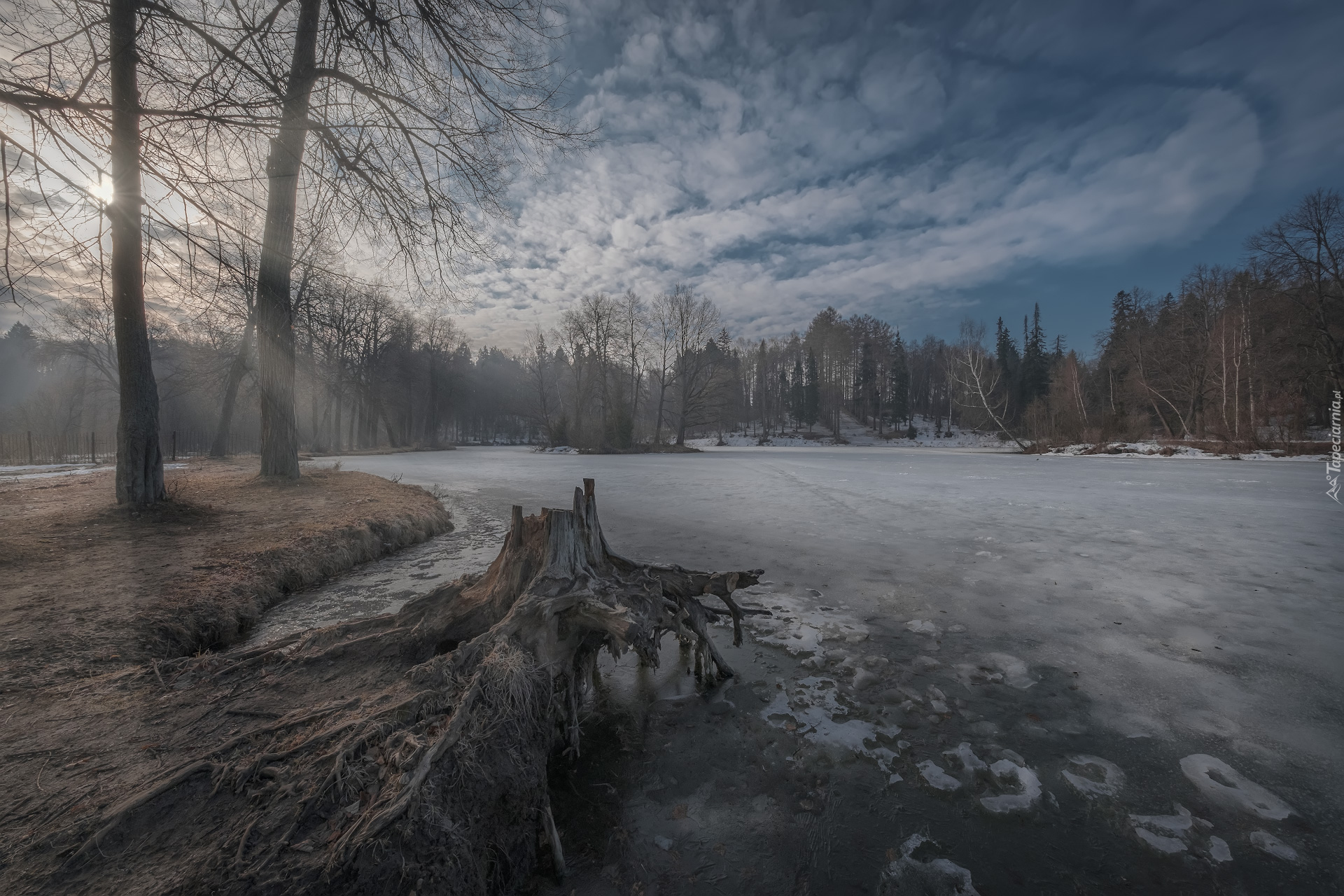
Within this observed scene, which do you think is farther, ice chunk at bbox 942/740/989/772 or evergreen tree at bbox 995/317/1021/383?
evergreen tree at bbox 995/317/1021/383

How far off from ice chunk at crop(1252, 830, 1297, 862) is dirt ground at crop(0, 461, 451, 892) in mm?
4315

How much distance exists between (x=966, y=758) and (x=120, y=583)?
6540mm

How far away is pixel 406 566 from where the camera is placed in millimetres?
6379

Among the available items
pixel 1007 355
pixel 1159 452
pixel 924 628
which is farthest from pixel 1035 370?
pixel 924 628

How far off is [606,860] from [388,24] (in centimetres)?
757

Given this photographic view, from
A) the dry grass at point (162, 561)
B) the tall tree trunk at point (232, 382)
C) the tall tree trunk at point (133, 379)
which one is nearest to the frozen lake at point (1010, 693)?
the dry grass at point (162, 561)

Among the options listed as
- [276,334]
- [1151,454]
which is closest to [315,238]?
[276,334]

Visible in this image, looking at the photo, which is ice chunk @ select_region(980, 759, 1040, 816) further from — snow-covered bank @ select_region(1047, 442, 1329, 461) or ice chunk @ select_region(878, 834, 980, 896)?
snow-covered bank @ select_region(1047, 442, 1329, 461)

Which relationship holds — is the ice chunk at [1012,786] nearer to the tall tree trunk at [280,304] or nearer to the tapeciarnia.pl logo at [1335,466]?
the tall tree trunk at [280,304]

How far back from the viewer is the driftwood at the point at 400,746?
158cm

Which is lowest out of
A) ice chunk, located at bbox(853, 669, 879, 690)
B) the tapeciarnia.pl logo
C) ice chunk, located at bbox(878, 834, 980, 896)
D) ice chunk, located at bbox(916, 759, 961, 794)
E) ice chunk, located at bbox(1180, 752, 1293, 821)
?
ice chunk, located at bbox(878, 834, 980, 896)

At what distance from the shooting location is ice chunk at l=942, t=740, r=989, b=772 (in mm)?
2561

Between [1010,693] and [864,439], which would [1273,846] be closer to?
[1010,693]

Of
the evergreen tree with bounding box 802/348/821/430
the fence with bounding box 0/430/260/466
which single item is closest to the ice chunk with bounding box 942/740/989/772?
the fence with bounding box 0/430/260/466
